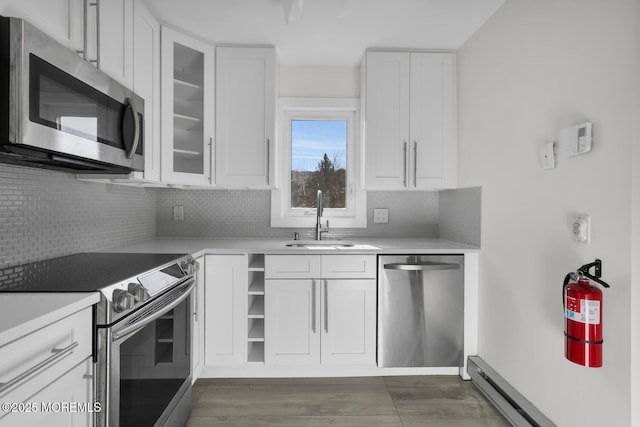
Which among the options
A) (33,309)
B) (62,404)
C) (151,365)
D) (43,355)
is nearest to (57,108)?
(33,309)

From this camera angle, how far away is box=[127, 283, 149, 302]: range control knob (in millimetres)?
1224

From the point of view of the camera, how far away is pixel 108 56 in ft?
5.08

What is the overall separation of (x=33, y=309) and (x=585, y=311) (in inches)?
69.4

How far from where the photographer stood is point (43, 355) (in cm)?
88

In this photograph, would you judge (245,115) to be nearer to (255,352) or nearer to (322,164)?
(322,164)

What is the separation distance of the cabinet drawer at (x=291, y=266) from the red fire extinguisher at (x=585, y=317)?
1.36 metres

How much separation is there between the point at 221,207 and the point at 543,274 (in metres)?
2.25

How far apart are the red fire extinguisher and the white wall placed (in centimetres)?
6

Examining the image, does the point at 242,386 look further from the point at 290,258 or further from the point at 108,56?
the point at 108,56

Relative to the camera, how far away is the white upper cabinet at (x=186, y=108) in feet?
7.11

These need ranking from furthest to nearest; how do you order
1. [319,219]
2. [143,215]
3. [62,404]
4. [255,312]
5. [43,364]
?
1. [319,219]
2. [143,215]
3. [255,312]
4. [62,404]
5. [43,364]

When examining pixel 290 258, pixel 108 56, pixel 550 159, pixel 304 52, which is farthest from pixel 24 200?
pixel 550 159

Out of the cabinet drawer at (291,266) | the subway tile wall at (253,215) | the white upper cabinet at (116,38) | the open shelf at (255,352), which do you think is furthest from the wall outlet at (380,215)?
the white upper cabinet at (116,38)

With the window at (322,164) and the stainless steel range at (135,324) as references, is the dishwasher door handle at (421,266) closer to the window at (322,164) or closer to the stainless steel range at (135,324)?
the window at (322,164)
